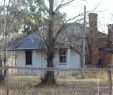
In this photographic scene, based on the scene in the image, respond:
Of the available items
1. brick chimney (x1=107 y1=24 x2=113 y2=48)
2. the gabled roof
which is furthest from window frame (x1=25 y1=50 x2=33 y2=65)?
brick chimney (x1=107 y1=24 x2=113 y2=48)

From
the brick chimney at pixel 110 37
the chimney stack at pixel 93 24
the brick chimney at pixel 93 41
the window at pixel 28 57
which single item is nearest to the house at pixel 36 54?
the window at pixel 28 57

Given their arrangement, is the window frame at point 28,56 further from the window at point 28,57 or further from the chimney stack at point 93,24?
the chimney stack at point 93,24

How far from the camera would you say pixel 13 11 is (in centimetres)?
2792

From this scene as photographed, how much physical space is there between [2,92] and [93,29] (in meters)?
24.9

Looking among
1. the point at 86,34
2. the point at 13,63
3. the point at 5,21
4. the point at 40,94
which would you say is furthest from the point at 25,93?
the point at 13,63

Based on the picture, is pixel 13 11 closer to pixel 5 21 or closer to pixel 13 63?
pixel 5 21

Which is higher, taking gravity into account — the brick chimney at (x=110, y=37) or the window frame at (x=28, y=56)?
the brick chimney at (x=110, y=37)

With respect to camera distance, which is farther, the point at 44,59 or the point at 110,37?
the point at 110,37

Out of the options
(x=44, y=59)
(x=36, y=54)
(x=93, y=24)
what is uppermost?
(x=93, y=24)

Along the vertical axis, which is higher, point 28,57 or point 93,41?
point 93,41

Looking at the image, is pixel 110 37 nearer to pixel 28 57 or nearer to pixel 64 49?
pixel 64 49

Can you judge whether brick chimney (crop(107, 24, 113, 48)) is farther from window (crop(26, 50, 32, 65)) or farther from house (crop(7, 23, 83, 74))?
window (crop(26, 50, 32, 65))

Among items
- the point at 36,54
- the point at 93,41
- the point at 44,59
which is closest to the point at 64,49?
the point at 44,59

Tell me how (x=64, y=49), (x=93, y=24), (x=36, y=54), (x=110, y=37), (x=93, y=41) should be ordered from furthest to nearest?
(x=110, y=37)
(x=36, y=54)
(x=93, y=24)
(x=93, y=41)
(x=64, y=49)
